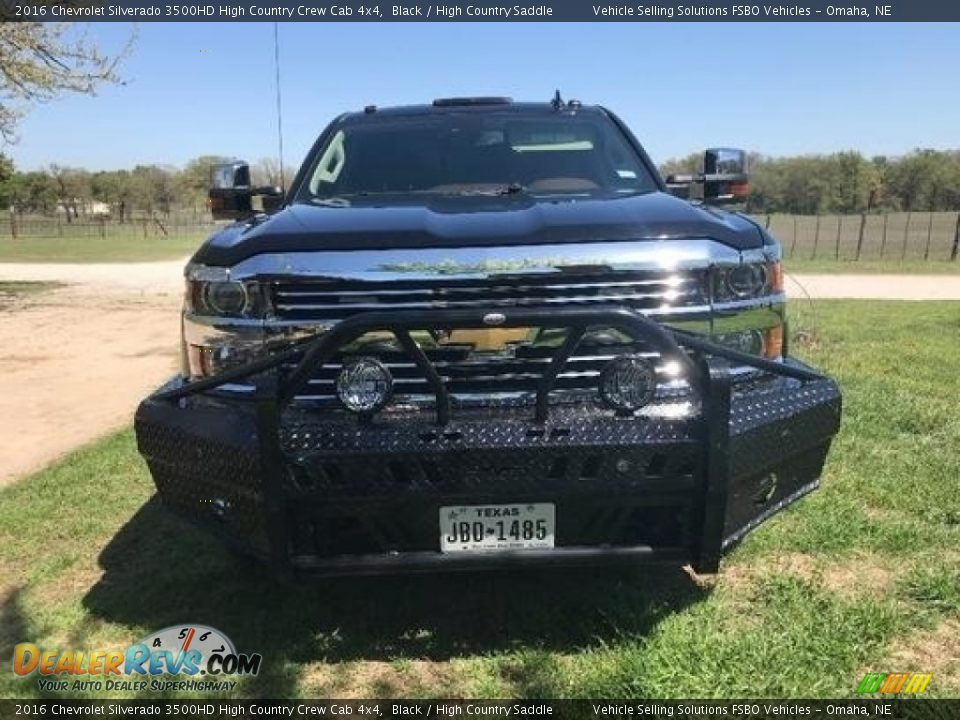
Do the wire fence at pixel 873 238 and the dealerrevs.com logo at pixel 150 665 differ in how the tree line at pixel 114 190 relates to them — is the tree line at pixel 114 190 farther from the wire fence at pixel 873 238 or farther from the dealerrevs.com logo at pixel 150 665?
the dealerrevs.com logo at pixel 150 665

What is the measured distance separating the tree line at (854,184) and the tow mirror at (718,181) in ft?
237

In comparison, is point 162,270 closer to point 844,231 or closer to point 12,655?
point 12,655

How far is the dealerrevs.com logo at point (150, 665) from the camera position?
9.72ft

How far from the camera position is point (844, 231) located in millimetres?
45219

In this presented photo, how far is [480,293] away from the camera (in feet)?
9.37

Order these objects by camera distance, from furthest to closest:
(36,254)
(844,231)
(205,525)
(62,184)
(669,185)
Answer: (62,184), (844,231), (36,254), (669,185), (205,525)

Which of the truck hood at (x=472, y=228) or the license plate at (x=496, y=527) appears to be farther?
the truck hood at (x=472, y=228)

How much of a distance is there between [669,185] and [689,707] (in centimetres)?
259

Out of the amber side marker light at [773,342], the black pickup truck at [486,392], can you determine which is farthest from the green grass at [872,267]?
the black pickup truck at [486,392]

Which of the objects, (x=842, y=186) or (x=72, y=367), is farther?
(x=842, y=186)

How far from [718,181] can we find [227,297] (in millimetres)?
2440

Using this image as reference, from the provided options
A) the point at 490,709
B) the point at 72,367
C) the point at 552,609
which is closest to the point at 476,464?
the point at 490,709

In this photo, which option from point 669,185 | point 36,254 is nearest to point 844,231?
point 36,254

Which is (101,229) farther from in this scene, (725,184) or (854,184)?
(854,184)
